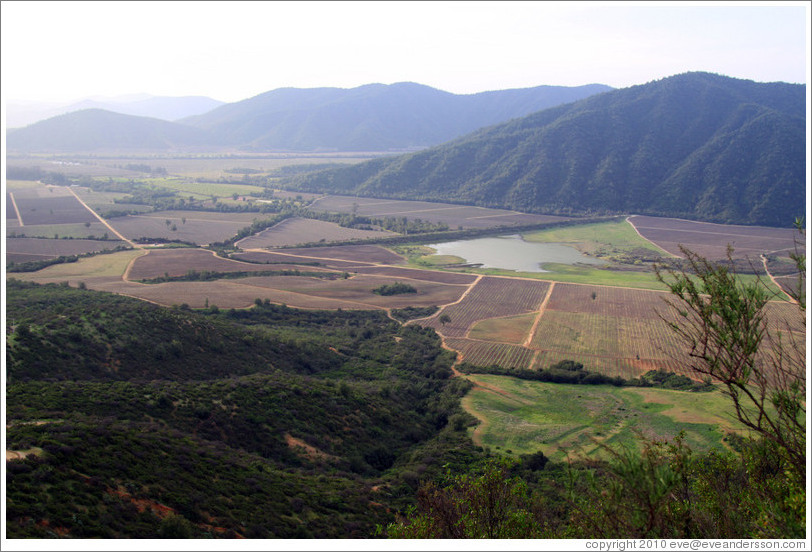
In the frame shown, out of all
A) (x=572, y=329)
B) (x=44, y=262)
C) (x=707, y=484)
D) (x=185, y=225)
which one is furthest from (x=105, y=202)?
(x=707, y=484)

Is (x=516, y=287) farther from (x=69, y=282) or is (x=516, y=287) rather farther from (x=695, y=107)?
(x=695, y=107)

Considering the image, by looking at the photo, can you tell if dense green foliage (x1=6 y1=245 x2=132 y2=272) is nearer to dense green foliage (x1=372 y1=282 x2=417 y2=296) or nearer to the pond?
dense green foliage (x1=372 y1=282 x2=417 y2=296)

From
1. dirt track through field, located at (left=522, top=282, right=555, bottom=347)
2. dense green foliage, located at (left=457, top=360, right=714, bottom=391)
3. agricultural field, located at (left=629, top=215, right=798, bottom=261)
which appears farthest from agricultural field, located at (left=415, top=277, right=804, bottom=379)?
agricultural field, located at (left=629, top=215, right=798, bottom=261)

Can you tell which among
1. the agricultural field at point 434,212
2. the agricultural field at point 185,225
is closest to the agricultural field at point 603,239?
the agricultural field at point 434,212

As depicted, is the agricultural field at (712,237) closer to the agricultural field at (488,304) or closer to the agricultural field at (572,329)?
the agricultural field at (572,329)

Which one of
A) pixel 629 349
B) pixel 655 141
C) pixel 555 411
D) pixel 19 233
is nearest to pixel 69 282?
pixel 19 233

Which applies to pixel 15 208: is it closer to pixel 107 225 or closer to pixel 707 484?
pixel 107 225
